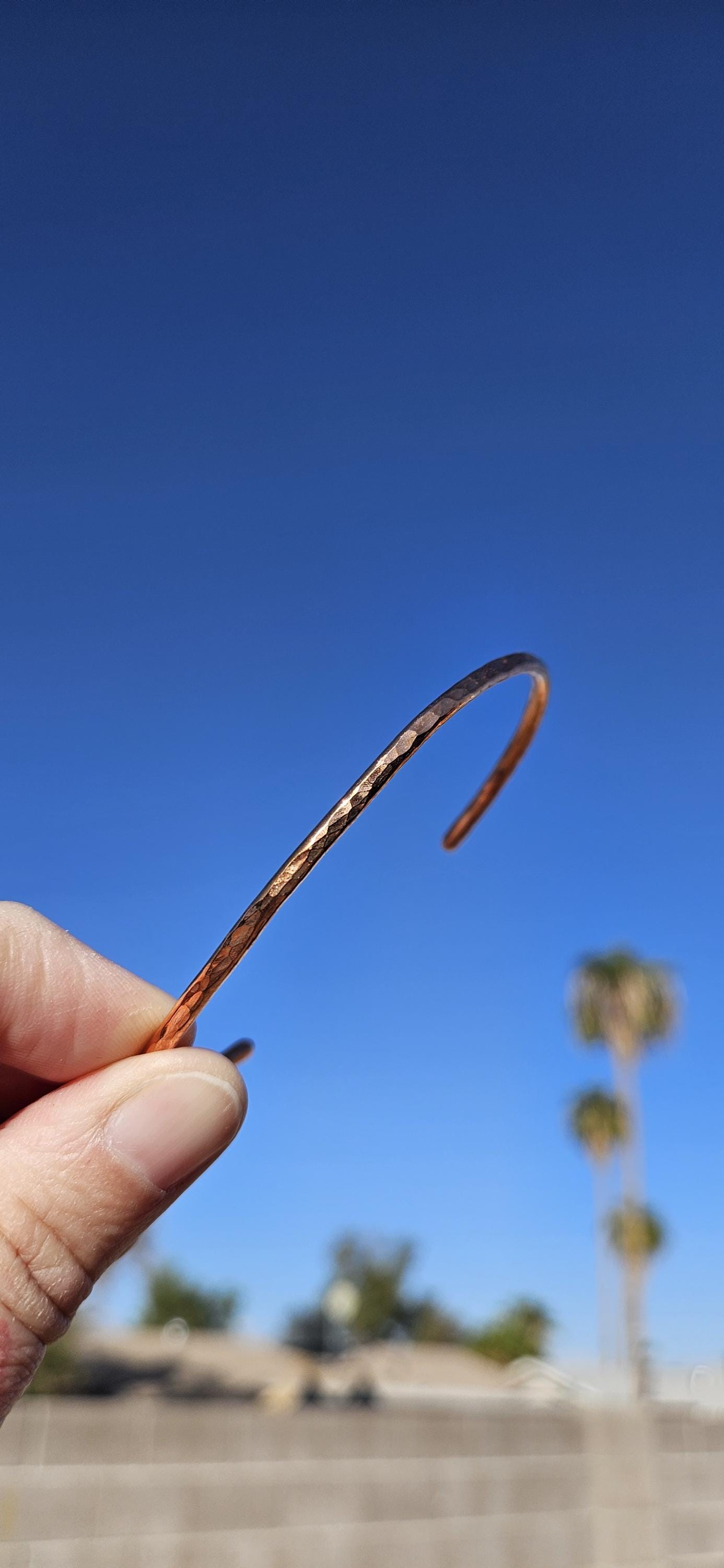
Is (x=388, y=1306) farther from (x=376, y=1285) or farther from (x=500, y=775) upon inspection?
(x=500, y=775)

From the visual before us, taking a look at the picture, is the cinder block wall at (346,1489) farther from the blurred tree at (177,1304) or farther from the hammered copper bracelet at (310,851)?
the blurred tree at (177,1304)

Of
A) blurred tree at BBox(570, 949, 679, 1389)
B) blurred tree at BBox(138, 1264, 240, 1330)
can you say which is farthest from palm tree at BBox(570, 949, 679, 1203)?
blurred tree at BBox(138, 1264, 240, 1330)

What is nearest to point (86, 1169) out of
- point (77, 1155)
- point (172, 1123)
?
point (77, 1155)

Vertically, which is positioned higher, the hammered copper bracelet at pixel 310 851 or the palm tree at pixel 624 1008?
the palm tree at pixel 624 1008

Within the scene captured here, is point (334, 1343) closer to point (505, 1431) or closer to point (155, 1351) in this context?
point (155, 1351)

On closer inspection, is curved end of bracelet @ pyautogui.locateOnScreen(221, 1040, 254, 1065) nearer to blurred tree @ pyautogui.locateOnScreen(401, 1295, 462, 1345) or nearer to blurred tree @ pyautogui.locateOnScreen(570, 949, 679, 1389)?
blurred tree @ pyautogui.locateOnScreen(570, 949, 679, 1389)

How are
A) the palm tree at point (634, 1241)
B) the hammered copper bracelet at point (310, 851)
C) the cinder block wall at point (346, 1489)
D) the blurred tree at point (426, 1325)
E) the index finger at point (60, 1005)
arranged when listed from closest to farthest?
the hammered copper bracelet at point (310, 851)
the index finger at point (60, 1005)
the cinder block wall at point (346, 1489)
the palm tree at point (634, 1241)
the blurred tree at point (426, 1325)

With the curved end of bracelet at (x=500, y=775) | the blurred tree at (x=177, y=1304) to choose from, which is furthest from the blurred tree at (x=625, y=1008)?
the curved end of bracelet at (x=500, y=775)
